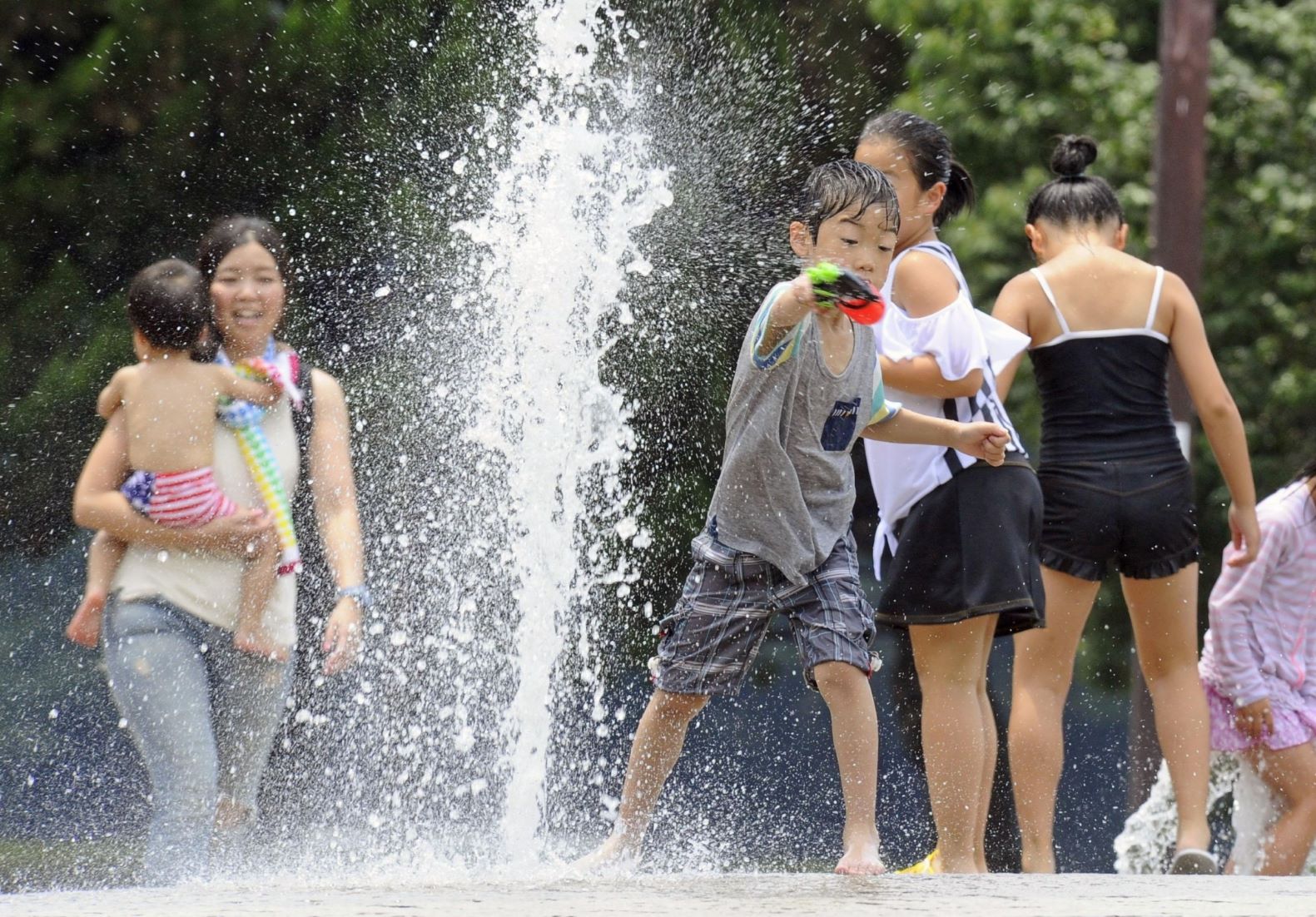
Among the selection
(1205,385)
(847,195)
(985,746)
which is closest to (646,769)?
(985,746)

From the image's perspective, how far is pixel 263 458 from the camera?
423 centimetres

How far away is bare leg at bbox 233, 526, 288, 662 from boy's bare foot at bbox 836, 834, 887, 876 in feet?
4.60

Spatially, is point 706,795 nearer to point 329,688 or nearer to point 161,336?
point 329,688

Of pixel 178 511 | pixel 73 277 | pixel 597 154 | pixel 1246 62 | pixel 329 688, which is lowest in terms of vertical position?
pixel 329 688

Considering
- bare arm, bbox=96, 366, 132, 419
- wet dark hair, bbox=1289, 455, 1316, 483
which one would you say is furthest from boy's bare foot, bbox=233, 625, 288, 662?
wet dark hair, bbox=1289, 455, 1316, 483

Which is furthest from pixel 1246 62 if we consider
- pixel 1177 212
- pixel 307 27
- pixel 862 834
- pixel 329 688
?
pixel 862 834

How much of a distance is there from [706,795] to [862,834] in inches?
130

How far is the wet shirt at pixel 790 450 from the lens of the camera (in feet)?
11.9

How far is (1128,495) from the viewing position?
15.3 ft

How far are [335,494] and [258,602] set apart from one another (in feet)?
1.12

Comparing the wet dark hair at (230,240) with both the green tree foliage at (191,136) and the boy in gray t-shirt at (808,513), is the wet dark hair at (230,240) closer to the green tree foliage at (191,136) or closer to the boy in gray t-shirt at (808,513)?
the boy in gray t-shirt at (808,513)

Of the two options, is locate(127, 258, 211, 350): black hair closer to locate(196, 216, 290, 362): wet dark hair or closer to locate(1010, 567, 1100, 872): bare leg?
locate(196, 216, 290, 362): wet dark hair

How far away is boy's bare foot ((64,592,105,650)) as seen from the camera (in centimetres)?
410

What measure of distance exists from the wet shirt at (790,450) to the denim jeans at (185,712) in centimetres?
120
